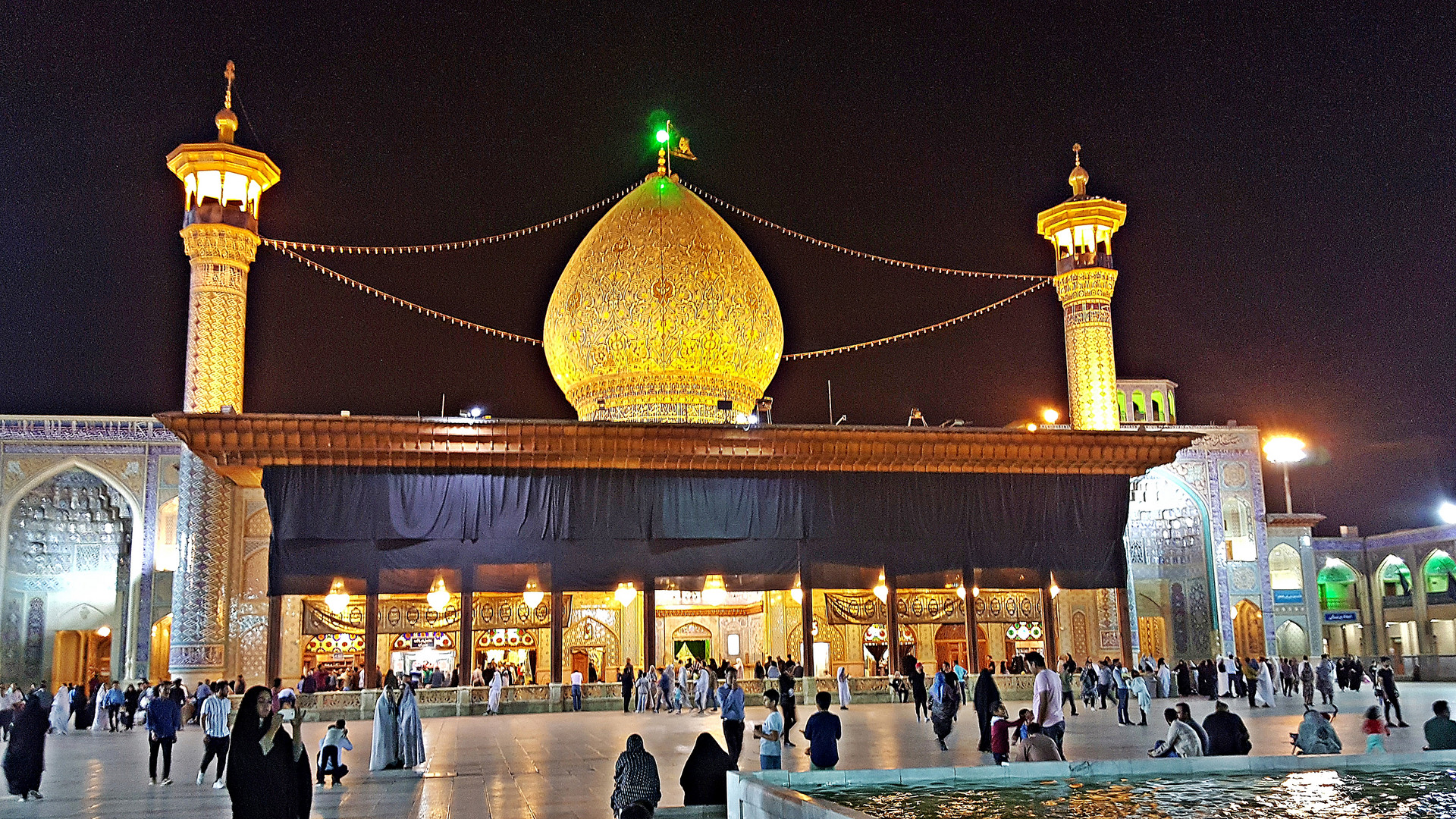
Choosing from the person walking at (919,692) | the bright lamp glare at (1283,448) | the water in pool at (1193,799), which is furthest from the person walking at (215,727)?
the bright lamp glare at (1283,448)

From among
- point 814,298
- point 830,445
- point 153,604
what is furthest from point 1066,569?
point 153,604

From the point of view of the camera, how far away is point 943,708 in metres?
13.3

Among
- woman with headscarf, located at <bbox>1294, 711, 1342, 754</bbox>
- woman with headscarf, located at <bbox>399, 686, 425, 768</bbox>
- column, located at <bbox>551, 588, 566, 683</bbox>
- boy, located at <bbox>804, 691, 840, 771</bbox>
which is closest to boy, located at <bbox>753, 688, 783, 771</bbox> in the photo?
boy, located at <bbox>804, 691, 840, 771</bbox>

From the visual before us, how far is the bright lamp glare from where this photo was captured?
34.1 m

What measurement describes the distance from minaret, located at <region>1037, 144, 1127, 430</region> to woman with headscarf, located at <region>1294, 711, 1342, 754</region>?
40.9ft

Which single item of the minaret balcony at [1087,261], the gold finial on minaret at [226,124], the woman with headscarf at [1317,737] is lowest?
the woman with headscarf at [1317,737]

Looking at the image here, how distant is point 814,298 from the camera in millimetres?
25062

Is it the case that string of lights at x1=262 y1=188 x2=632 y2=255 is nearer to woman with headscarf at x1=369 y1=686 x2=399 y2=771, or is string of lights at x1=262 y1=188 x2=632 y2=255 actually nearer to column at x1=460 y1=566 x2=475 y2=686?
column at x1=460 y1=566 x2=475 y2=686

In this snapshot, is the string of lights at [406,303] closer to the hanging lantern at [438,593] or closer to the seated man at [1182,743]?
the hanging lantern at [438,593]

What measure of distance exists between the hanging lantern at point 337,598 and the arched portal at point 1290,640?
28.2 meters

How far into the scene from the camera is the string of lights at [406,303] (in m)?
20.5

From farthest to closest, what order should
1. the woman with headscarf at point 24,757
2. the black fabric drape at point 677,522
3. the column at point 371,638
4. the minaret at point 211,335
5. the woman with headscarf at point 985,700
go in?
the minaret at point 211,335, the column at point 371,638, the black fabric drape at point 677,522, the woman with headscarf at point 985,700, the woman with headscarf at point 24,757

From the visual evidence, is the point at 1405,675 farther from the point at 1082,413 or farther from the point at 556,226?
the point at 556,226

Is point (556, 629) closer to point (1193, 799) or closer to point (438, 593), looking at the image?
point (438, 593)
